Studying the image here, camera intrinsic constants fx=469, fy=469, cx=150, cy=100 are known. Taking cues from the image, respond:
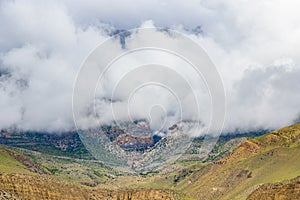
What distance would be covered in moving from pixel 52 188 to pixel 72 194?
9.74 metres

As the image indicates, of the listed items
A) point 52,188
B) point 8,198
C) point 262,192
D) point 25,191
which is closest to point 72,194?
point 52,188

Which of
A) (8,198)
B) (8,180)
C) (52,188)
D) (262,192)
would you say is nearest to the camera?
(8,198)

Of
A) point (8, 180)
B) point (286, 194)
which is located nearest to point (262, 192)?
point (286, 194)

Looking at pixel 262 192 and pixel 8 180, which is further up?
pixel 8 180

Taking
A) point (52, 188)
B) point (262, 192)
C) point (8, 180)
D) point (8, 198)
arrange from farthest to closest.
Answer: point (262, 192) < point (52, 188) < point (8, 180) < point (8, 198)

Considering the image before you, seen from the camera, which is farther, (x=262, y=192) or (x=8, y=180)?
(x=262, y=192)

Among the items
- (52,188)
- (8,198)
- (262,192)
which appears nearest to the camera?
(8,198)

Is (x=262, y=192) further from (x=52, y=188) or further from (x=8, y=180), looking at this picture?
(x=8, y=180)

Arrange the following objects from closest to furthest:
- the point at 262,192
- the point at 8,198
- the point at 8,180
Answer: the point at 8,198 → the point at 8,180 → the point at 262,192

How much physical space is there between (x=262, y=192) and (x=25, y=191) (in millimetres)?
90040

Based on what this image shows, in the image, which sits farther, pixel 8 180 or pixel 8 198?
pixel 8 180

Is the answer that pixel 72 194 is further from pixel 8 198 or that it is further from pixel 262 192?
pixel 262 192

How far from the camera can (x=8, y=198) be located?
121125 mm

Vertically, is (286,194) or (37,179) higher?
(37,179)
